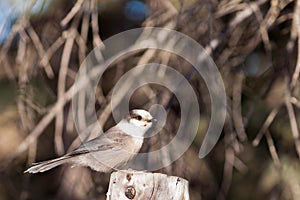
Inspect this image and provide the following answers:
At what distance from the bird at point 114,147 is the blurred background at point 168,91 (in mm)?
101

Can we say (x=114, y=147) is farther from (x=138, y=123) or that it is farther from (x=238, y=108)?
(x=238, y=108)

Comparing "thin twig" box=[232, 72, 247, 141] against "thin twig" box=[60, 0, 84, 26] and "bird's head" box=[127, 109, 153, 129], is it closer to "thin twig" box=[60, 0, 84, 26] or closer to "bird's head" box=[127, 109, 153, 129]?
"bird's head" box=[127, 109, 153, 129]

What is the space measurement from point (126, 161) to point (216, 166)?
202cm

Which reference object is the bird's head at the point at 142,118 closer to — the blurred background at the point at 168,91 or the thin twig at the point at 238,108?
the blurred background at the point at 168,91

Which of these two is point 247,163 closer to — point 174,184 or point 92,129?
point 92,129

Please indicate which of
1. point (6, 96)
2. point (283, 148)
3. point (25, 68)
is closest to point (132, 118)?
point (25, 68)

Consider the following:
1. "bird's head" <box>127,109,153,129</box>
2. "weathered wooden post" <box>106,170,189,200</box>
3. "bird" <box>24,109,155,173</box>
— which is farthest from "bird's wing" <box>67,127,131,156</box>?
"weathered wooden post" <box>106,170,189,200</box>

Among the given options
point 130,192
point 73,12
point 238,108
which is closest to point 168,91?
point 238,108

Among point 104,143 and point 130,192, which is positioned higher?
point 130,192

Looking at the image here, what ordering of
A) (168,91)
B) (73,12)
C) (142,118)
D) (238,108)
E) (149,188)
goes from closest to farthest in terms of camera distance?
(149,188), (73,12), (168,91), (142,118), (238,108)

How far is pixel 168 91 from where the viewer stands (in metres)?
4.37

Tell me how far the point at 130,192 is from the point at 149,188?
0.27 ft

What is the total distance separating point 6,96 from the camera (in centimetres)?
593

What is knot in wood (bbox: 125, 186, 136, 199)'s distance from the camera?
3.20m
